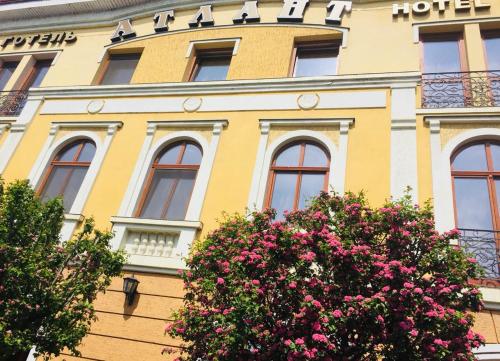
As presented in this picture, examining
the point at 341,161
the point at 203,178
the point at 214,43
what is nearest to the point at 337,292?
the point at 341,161

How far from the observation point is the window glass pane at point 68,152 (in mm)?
10891

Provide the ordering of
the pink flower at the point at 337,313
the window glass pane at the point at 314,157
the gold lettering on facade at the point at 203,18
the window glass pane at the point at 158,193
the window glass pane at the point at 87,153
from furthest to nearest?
the gold lettering on facade at the point at 203,18 → the window glass pane at the point at 87,153 → the window glass pane at the point at 158,193 → the window glass pane at the point at 314,157 → the pink flower at the point at 337,313

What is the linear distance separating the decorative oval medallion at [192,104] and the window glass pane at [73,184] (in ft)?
9.97

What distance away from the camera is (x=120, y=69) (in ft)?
42.2

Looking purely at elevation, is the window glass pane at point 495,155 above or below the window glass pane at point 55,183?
above

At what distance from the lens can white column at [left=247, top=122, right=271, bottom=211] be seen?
844 centimetres

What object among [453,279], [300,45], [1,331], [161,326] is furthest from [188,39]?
[453,279]

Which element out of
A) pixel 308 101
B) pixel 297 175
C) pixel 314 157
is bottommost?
pixel 297 175

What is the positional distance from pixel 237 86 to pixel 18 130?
659 centimetres

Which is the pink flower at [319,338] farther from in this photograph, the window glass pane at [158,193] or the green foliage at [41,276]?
the window glass pane at [158,193]

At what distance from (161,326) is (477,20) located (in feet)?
33.4

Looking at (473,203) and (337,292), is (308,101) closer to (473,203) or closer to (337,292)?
(473,203)

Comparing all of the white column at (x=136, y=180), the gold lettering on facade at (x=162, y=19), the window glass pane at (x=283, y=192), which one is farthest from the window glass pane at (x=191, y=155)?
the gold lettering on facade at (x=162, y=19)

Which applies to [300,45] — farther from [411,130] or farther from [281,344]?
[281,344]
